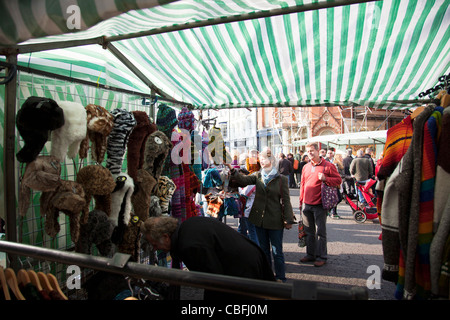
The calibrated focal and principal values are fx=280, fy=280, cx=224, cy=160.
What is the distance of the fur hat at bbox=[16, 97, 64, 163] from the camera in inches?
66.7

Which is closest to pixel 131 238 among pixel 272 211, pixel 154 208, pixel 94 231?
pixel 94 231

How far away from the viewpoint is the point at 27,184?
1.69 m

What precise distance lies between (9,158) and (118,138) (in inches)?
29.0

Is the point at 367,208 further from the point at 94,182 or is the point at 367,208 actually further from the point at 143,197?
the point at 94,182

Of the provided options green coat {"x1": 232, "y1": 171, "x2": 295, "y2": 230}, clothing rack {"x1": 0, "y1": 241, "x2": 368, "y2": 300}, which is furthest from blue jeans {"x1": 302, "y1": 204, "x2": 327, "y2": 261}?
clothing rack {"x1": 0, "y1": 241, "x2": 368, "y2": 300}

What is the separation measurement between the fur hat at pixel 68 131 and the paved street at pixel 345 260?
2266 mm

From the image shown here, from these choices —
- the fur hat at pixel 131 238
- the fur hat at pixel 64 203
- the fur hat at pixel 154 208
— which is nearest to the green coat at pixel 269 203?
the fur hat at pixel 154 208

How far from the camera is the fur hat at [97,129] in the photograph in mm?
1955

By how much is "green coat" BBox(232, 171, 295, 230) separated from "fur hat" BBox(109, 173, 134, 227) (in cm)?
144

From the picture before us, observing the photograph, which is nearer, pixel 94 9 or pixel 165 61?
pixel 94 9

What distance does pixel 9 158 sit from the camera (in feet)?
6.48

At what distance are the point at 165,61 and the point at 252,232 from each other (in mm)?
2695
